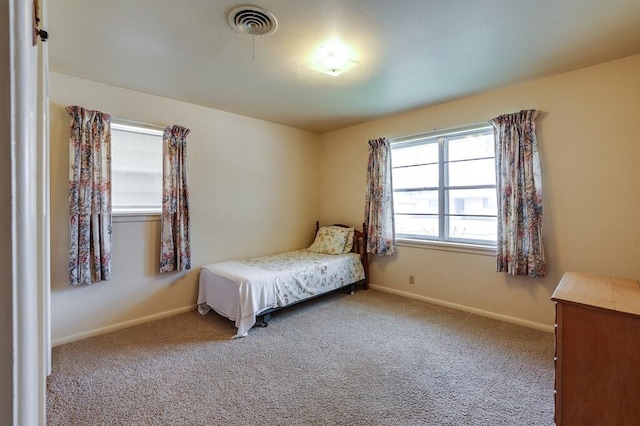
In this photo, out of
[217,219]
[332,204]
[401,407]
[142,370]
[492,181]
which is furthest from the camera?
[332,204]

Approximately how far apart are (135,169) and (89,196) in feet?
1.84

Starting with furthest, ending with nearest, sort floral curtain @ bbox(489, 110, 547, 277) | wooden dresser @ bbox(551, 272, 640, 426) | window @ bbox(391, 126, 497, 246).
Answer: window @ bbox(391, 126, 497, 246), floral curtain @ bbox(489, 110, 547, 277), wooden dresser @ bbox(551, 272, 640, 426)

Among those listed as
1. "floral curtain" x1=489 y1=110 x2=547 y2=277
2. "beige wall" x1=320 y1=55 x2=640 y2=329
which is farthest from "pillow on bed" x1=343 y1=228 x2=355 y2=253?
"floral curtain" x1=489 y1=110 x2=547 y2=277

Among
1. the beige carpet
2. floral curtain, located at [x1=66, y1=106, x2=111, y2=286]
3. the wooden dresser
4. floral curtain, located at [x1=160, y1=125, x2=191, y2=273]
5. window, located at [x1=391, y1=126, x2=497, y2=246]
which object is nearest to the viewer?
the wooden dresser

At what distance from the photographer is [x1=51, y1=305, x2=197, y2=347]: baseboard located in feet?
8.73

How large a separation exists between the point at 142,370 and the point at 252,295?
1.01 metres

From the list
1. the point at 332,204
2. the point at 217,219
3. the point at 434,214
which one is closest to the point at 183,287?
the point at 217,219

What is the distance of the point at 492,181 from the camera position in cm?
324

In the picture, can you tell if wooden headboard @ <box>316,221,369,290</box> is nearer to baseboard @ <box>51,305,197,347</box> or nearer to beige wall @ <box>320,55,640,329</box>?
beige wall @ <box>320,55,640,329</box>

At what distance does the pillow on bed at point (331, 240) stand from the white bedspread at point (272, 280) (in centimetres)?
15

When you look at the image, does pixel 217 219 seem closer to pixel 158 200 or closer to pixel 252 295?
pixel 158 200

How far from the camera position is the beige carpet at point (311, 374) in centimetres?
179

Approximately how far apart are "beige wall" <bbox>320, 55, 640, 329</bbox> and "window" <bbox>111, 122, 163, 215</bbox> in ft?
10.5

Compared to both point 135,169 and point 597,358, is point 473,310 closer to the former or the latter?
point 597,358
